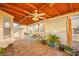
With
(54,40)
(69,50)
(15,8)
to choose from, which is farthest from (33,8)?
(69,50)

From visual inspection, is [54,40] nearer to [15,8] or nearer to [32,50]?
[32,50]

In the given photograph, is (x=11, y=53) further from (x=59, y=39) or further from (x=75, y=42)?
(x=75, y=42)

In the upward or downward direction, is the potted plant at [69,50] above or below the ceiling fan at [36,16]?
below

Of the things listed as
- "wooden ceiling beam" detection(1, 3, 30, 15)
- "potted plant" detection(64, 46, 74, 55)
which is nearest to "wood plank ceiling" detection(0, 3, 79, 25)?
"wooden ceiling beam" detection(1, 3, 30, 15)

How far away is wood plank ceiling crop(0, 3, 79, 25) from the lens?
8.86 ft

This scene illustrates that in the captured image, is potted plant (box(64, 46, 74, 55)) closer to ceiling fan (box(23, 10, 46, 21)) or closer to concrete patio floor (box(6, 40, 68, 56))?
concrete patio floor (box(6, 40, 68, 56))

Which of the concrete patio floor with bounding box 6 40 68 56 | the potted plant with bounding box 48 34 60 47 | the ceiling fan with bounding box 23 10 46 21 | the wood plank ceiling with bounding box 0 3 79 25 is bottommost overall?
the concrete patio floor with bounding box 6 40 68 56

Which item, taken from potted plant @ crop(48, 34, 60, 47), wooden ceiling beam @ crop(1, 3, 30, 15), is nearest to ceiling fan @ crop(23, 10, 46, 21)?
wooden ceiling beam @ crop(1, 3, 30, 15)

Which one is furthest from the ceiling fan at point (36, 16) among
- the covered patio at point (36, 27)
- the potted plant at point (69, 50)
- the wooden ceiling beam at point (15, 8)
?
the potted plant at point (69, 50)

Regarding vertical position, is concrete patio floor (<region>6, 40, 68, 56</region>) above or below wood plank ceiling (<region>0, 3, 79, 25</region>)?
below

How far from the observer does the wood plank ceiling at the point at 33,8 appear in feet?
8.86

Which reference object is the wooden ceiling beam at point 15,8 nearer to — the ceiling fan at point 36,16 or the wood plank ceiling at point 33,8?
the wood plank ceiling at point 33,8

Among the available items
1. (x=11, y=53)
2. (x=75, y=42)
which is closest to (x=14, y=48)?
(x=11, y=53)

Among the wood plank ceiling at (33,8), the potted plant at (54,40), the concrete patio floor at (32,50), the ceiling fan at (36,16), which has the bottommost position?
the concrete patio floor at (32,50)
